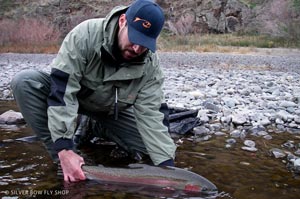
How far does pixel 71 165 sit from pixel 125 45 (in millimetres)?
796

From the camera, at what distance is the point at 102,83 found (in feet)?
9.71

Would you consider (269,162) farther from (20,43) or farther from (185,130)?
(20,43)

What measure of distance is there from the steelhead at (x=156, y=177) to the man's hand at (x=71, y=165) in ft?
0.21

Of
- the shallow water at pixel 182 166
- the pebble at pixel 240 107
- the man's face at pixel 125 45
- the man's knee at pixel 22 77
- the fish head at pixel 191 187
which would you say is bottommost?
the pebble at pixel 240 107

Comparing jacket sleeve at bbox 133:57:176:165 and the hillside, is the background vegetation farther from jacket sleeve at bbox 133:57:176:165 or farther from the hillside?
jacket sleeve at bbox 133:57:176:165

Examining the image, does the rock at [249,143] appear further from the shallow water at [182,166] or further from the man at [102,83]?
the man at [102,83]

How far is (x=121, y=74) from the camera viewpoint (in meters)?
2.88

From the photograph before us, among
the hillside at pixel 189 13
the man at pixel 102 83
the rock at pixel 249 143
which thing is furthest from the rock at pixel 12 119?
the hillside at pixel 189 13

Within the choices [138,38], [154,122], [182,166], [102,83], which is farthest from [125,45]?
[182,166]

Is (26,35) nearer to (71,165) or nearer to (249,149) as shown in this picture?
(249,149)

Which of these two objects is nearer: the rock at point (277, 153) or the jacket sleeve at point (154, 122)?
the jacket sleeve at point (154, 122)

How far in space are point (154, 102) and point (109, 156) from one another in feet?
2.31

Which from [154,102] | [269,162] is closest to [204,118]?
[269,162]

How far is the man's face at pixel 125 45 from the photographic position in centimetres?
262
